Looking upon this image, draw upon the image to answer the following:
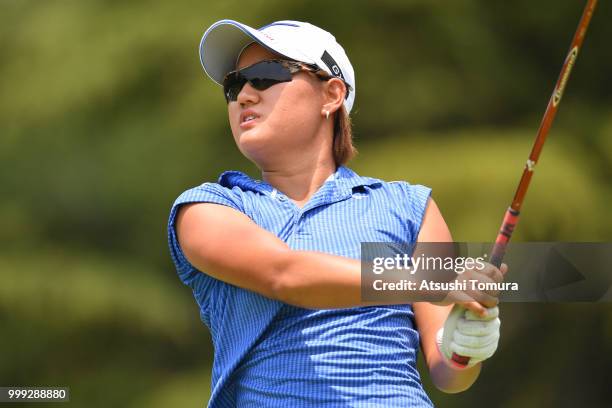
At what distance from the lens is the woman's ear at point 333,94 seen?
235 centimetres

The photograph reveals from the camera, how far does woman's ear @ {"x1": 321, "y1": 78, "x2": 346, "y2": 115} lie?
235 cm

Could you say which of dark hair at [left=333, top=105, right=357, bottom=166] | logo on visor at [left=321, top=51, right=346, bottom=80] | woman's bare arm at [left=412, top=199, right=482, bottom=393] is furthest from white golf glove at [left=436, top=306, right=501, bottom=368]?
logo on visor at [left=321, top=51, right=346, bottom=80]

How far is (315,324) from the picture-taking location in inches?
76.8

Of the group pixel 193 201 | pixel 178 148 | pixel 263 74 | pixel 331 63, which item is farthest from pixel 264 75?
pixel 178 148

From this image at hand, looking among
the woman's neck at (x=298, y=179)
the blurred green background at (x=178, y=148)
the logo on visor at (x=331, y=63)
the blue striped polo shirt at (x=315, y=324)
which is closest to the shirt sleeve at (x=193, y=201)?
the blue striped polo shirt at (x=315, y=324)

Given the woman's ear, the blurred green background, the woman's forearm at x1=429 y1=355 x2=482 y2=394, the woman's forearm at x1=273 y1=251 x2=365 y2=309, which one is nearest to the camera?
the woman's forearm at x1=273 y1=251 x2=365 y2=309

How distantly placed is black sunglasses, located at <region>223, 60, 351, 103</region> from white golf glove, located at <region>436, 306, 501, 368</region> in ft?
2.00

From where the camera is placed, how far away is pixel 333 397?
1.89m

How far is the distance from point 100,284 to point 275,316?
380 centimetres

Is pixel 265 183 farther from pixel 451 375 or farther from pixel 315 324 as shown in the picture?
pixel 451 375

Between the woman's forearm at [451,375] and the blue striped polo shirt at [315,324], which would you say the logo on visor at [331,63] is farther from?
the woman's forearm at [451,375]

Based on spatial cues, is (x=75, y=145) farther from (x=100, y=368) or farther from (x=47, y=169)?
(x=100, y=368)

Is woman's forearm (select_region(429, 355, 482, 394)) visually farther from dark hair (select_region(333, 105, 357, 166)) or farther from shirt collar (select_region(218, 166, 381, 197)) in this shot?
dark hair (select_region(333, 105, 357, 166))

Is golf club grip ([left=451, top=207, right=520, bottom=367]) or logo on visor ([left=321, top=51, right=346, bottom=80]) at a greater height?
logo on visor ([left=321, top=51, right=346, bottom=80])
